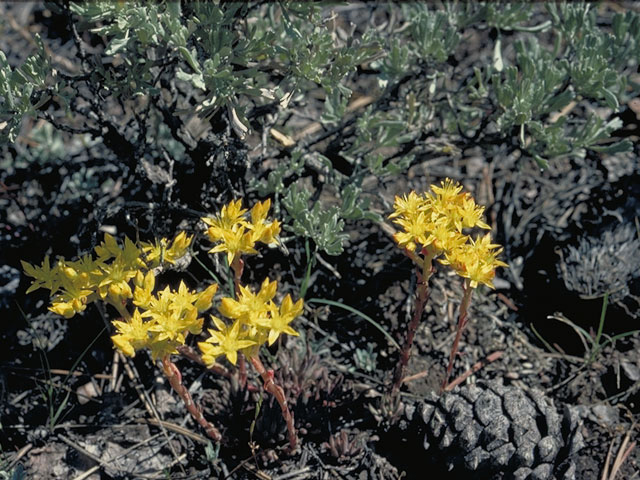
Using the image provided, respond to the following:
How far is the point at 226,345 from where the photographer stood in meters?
2.26

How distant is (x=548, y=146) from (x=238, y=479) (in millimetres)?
2283

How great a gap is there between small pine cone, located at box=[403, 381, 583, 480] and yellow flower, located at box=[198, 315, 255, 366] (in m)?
0.96

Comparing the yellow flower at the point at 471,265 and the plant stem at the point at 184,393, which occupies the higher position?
the yellow flower at the point at 471,265

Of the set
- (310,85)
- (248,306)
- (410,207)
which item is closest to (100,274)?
(248,306)

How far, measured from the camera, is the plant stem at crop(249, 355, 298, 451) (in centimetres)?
241

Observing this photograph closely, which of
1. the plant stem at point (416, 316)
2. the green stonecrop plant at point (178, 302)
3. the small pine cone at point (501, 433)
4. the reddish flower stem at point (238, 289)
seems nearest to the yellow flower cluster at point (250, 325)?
the green stonecrop plant at point (178, 302)

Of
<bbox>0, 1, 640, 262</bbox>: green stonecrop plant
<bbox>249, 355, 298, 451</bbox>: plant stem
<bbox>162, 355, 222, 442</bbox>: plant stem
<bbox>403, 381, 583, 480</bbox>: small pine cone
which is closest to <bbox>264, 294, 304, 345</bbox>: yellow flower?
<bbox>249, 355, 298, 451</bbox>: plant stem

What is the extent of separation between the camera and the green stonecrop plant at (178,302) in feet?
7.43

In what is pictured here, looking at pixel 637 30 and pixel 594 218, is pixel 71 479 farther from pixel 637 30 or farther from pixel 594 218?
pixel 637 30

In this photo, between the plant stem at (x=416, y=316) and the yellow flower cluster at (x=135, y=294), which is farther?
the plant stem at (x=416, y=316)

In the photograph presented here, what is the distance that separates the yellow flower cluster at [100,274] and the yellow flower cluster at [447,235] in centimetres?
96

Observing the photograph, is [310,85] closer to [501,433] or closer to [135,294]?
[135,294]

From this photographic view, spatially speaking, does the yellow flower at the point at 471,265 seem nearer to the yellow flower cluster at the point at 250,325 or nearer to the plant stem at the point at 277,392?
the yellow flower cluster at the point at 250,325

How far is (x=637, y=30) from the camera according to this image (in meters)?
3.36
